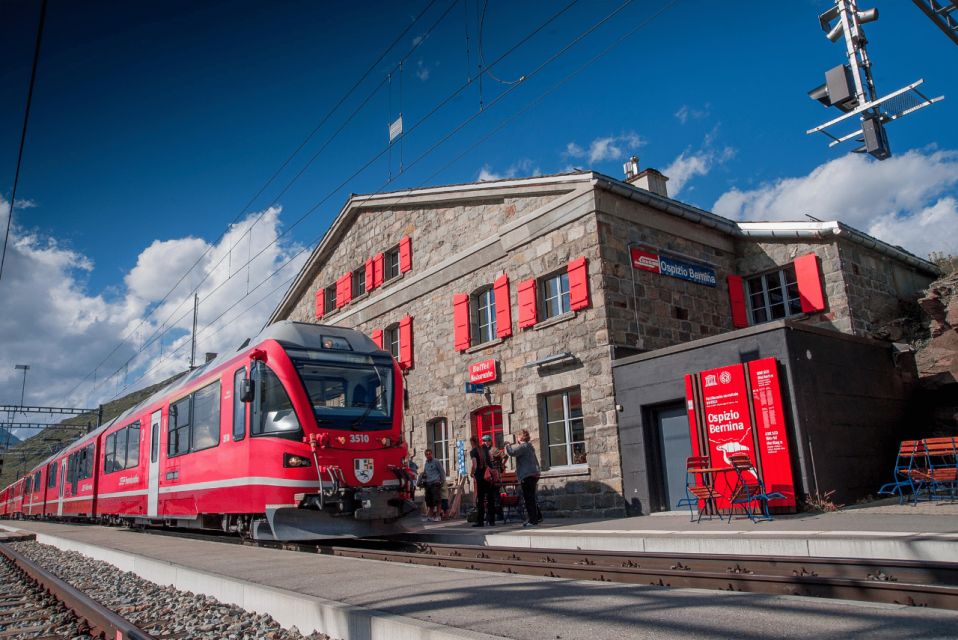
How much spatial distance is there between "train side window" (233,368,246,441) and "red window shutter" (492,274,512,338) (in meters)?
7.19

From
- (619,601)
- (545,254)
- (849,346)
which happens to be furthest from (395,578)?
(545,254)

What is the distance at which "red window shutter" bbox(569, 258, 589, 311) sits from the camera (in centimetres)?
1483

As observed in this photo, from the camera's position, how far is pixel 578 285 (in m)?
15.0

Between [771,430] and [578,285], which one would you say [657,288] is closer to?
[578,285]

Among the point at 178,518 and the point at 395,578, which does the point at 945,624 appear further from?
the point at 178,518

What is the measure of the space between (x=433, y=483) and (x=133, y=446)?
6.69 metres

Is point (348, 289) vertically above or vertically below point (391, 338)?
above

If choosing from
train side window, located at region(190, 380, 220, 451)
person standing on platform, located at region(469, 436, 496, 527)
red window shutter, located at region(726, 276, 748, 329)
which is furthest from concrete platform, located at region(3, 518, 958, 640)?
red window shutter, located at region(726, 276, 748, 329)

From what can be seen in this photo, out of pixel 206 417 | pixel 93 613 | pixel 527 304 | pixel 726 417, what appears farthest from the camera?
pixel 527 304

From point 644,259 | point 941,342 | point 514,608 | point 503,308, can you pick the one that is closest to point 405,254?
point 503,308

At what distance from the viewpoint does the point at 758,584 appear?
5574mm

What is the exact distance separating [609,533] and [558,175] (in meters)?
8.72

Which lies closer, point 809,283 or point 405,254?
point 809,283

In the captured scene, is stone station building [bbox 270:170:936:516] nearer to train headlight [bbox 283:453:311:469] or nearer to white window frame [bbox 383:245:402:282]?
white window frame [bbox 383:245:402:282]
